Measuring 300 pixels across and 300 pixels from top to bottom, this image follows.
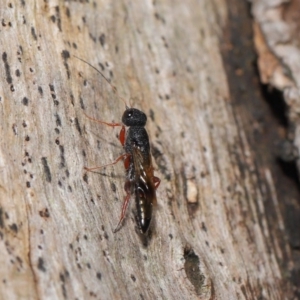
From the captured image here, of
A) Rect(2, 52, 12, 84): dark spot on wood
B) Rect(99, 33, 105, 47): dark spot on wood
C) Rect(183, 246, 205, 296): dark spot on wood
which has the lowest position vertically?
Rect(183, 246, 205, 296): dark spot on wood

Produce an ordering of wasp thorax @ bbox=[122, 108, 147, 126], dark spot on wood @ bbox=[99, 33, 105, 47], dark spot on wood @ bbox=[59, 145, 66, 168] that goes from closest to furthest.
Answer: dark spot on wood @ bbox=[59, 145, 66, 168] → wasp thorax @ bbox=[122, 108, 147, 126] → dark spot on wood @ bbox=[99, 33, 105, 47]

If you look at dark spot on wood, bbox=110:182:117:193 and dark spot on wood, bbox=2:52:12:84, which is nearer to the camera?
dark spot on wood, bbox=2:52:12:84

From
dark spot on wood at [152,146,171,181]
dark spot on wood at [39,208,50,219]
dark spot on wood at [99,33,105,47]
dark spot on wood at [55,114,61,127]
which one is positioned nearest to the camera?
dark spot on wood at [39,208,50,219]

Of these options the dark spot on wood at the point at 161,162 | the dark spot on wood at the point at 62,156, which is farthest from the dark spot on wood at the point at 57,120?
the dark spot on wood at the point at 161,162

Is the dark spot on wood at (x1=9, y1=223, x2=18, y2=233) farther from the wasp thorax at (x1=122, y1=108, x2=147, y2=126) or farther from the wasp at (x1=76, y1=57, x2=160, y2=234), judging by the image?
the wasp thorax at (x1=122, y1=108, x2=147, y2=126)

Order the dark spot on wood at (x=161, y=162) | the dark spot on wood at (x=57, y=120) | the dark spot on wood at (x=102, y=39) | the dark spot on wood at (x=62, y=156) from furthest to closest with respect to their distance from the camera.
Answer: the dark spot on wood at (x=102, y=39)
the dark spot on wood at (x=161, y=162)
the dark spot on wood at (x=57, y=120)
the dark spot on wood at (x=62, y=156)

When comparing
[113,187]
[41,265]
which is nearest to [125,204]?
[113,187]

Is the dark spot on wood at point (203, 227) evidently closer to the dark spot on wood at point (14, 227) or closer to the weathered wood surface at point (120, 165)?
the weathered wood surface at point (120, 165)

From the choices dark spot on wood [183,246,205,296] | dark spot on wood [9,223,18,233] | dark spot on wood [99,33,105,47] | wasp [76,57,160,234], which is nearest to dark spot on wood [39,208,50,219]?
dark spot on wood [9,223,18,233]
